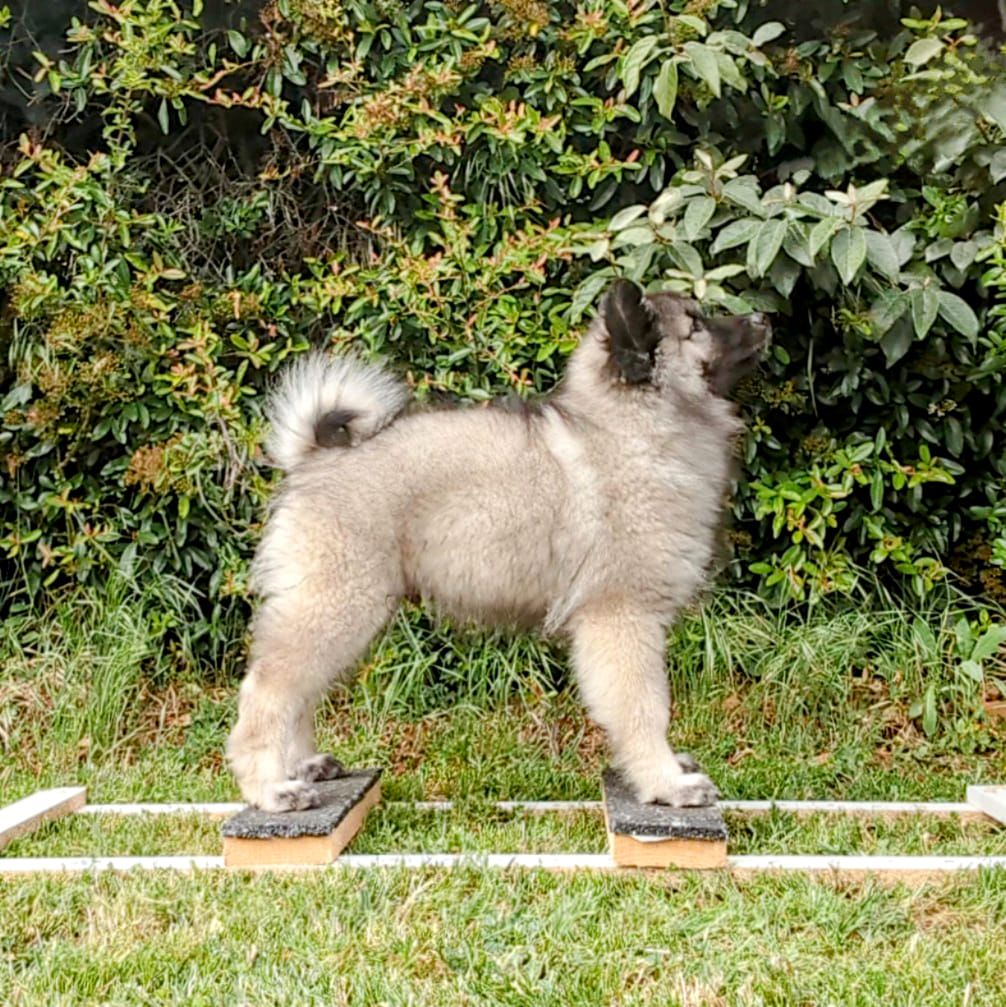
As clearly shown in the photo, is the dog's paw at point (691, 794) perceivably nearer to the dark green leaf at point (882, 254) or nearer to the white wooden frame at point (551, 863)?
the white wooden frame at point (551, 863)

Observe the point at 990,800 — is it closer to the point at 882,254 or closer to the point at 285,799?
Answer: the point at 882,254

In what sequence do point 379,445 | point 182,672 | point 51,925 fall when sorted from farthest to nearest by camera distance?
point 182,672
point 379,445
point 51,925

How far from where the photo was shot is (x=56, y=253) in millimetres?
5016

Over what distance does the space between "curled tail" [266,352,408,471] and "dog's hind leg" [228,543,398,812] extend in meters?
0.45

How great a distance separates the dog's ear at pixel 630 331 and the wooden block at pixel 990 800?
1.69 m

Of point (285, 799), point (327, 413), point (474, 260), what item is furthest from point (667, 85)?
point (285, 799)

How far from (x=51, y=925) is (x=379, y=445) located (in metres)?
1.50

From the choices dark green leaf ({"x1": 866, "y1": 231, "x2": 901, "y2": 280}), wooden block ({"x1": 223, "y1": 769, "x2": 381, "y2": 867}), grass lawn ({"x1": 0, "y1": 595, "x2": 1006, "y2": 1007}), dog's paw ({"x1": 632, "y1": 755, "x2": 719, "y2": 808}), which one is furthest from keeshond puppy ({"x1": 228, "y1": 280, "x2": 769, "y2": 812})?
dark green leaf ({"x1": 866, "y1": 231, "x2": 901, "y2": 280})

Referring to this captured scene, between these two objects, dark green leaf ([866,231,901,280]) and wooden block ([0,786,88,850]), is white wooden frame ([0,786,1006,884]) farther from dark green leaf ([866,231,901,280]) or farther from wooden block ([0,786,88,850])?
dark green leaf ([866,231,901,280])

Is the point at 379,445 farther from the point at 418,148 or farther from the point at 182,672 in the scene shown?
the point at 182,672

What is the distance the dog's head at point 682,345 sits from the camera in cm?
352

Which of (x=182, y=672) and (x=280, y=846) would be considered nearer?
Answer: (x=280, y=846)

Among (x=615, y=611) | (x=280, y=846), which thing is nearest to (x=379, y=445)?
(x=615, y=611)

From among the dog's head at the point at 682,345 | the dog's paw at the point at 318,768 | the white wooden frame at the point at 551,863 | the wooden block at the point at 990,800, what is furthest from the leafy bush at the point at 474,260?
the white wooden frame at the point at 551,863
